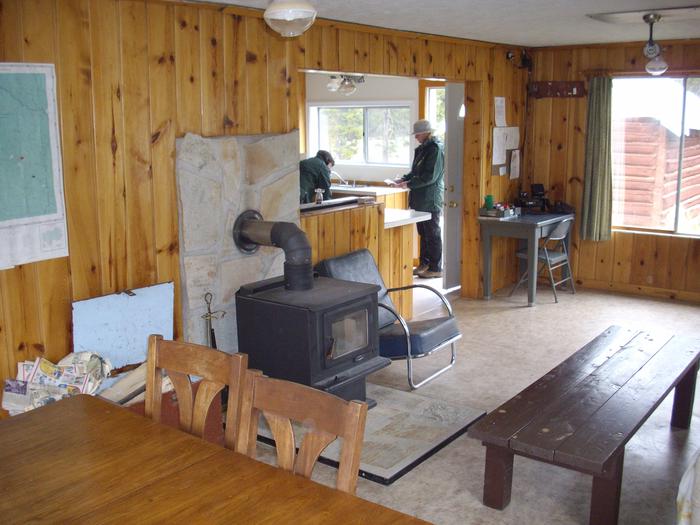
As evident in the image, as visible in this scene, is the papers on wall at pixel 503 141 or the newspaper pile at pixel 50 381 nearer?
the newspaper pile at pixel 50 381

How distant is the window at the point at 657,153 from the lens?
6.24 metres

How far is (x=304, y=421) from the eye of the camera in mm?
1939

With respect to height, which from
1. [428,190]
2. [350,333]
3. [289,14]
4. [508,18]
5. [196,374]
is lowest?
[350,333]

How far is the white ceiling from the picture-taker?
12.9ft

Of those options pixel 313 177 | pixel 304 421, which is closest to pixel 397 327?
pixel 304 421

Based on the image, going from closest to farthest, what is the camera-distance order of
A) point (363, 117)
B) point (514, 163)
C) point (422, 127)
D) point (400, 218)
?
1. point (400, 218)
2. point (514, 163)
3. point (422, 127)
4. point (363, 117)

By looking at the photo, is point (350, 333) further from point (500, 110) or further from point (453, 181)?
point (500, 110)

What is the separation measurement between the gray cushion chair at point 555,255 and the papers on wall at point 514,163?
64cm

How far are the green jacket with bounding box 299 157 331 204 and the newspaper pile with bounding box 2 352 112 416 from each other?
3.88m

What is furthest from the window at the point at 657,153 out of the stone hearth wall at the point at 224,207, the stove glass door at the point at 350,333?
the stove glass door at the point at 350,333

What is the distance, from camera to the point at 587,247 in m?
6.77

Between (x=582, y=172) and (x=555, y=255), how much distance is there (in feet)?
2.94

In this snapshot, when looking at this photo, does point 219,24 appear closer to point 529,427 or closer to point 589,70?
point 529,427

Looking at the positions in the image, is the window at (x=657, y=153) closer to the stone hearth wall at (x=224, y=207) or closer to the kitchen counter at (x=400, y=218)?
the kitchen counter at (x=400, y=218)
